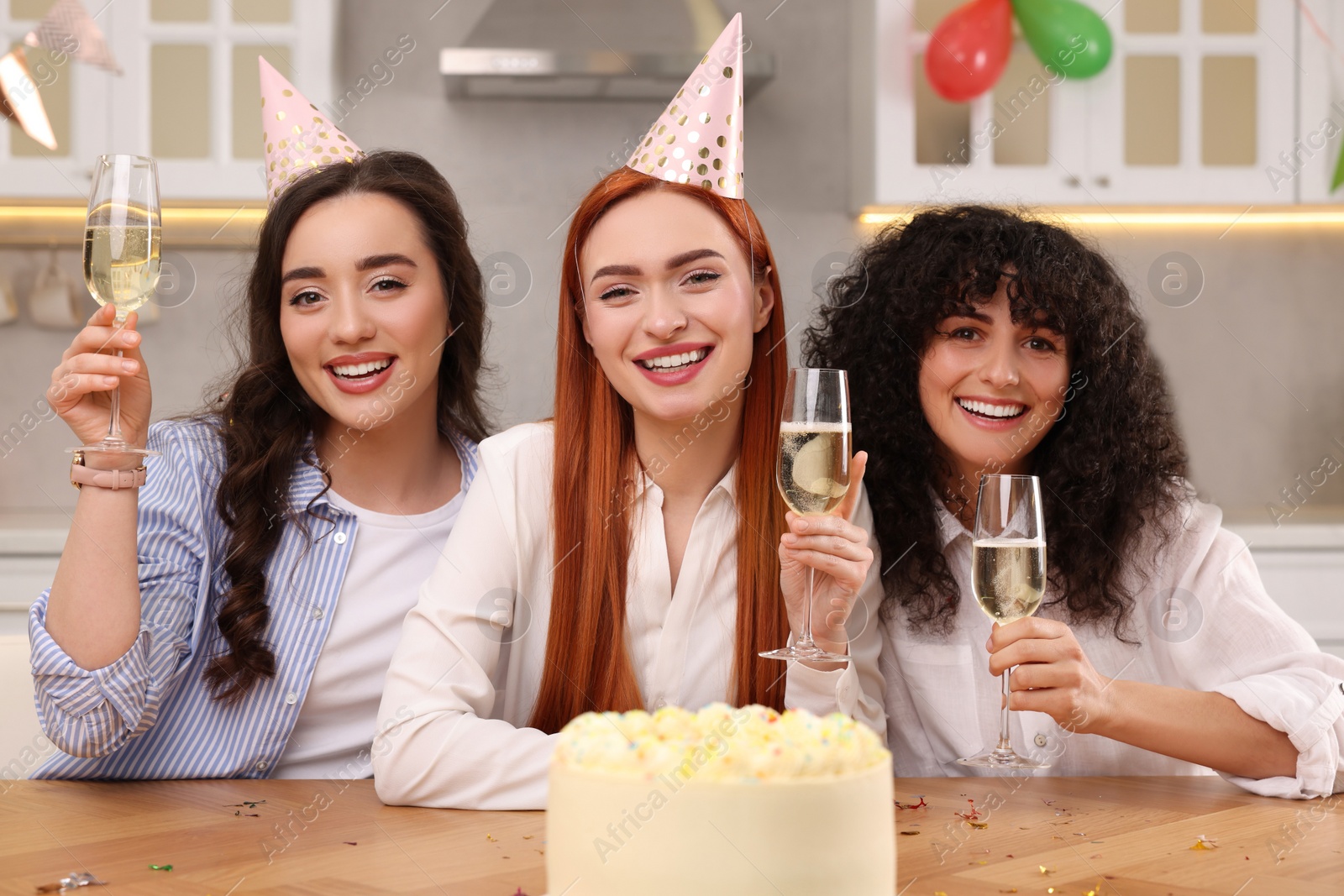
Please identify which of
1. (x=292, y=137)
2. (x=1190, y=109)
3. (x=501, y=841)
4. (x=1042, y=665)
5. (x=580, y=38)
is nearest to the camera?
(x=501, y=841)

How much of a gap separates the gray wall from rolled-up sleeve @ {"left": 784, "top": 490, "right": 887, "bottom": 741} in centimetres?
202

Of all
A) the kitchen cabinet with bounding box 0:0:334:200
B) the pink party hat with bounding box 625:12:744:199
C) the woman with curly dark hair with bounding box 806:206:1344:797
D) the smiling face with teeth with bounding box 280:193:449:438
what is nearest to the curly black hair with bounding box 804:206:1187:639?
the woman with curly dark hair with bounding box 806:206:1344:797

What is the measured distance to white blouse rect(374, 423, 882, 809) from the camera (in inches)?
54.8

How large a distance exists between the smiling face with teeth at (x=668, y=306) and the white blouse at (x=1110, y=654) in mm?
420

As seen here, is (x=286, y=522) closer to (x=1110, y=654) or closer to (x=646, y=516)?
(x=646, y=516)

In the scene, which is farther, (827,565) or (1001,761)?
(827,565)

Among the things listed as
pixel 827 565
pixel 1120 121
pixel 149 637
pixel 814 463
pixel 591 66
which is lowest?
pixel 149 637

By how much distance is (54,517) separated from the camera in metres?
3.31

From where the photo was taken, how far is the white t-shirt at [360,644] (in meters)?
1.62

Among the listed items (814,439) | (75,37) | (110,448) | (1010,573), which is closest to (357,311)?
(110,448)

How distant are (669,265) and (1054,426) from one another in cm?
60

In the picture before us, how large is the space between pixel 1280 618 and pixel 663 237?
91 cm

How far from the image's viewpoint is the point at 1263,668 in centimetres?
145

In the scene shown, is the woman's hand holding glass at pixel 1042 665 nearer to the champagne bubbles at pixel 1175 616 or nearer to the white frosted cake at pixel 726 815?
the champagne bubbles at pixel 1175 616
